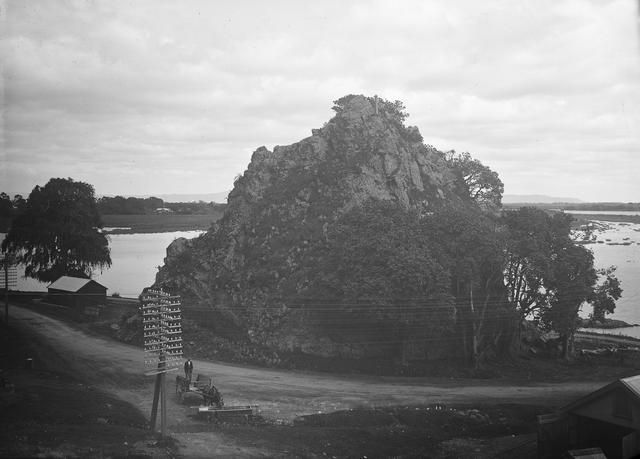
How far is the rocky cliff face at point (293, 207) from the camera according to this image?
118ft

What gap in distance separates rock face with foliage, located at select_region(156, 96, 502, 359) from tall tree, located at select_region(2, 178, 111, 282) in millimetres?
8219

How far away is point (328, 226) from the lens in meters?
37.9

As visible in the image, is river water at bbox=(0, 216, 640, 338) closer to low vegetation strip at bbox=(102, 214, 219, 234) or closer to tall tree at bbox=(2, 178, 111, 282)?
low vegetation strip at bbox=(102, 214, 219, 234)

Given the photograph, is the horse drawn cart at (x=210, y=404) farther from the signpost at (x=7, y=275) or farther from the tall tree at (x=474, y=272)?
the tall tree at (x=474, y=272)

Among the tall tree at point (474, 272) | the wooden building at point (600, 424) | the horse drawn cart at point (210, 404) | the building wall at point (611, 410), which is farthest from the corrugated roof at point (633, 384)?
the horse drawn cart at point (210, 404)

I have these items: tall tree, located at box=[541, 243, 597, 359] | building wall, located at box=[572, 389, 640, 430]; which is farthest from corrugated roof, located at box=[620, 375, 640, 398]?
tall tree, located at box=[541, 243, 597, 359]

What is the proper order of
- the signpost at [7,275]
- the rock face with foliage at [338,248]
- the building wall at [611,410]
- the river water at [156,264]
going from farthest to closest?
the river water at [156,264]
the signpost at [7,275]
the rock face with foliage at [338,248]
the building wall at [611,410]

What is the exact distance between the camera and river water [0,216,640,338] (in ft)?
150

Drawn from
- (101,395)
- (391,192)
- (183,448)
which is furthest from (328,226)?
(183,448)

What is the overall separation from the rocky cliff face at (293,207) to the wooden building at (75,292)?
8756mm

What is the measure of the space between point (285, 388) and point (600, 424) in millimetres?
14501

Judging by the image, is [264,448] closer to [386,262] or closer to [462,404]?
[462,404]

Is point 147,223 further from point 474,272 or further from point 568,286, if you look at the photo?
point 568,286

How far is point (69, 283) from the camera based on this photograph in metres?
44.7
